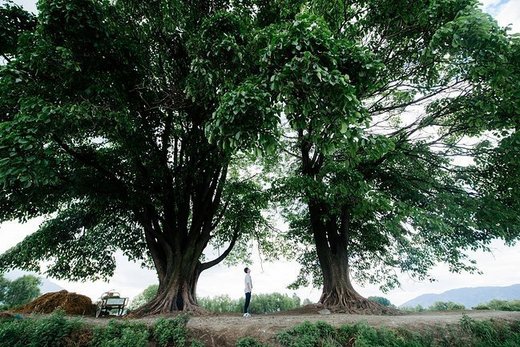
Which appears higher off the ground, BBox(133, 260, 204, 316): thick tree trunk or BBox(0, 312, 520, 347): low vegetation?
BBox(133, 260, 204, 316): thick tree trunk

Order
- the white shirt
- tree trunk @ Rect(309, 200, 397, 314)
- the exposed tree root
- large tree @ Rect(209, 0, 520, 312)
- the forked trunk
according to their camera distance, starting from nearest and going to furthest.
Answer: large tree @ Rect(209, 0, 520, 312), the white shirt, the exposed tree root, the forked trunk, tree trunk @ Rect(309, 200, 397, 314)

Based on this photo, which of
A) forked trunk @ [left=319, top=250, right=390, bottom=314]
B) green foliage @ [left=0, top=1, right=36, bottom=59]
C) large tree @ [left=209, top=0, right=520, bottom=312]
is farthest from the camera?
forked trunk @ [left=319, top=250, right=390, bottom=314]

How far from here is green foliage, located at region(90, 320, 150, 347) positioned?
6.36 m

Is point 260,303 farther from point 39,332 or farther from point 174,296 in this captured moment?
point 39,332

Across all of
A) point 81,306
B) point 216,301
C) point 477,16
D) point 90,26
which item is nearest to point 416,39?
point 477,16

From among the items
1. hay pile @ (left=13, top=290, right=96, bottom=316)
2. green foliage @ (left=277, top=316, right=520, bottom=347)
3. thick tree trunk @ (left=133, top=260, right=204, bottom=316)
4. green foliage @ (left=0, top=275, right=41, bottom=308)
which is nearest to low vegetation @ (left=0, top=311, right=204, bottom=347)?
green foliage @ (left=277, top=316, right=520, bottom=347)

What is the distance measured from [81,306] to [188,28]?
47.7 ft

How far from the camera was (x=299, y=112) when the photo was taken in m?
5.90

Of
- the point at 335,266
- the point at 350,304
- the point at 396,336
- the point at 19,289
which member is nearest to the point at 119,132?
the point at 396,336

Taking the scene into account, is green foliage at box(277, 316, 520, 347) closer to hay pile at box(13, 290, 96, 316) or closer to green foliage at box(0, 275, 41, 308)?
hay pile at box(13, 290, 96, 316)

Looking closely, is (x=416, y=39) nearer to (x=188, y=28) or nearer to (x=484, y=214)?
(x=188, y=28)

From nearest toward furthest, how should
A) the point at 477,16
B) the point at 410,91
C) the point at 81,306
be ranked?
the point at 477,16 < the point at 410,91 < the point at 81,306

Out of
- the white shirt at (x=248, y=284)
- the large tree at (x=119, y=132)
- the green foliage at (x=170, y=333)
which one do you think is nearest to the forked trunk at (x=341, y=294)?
the white shirt at (x=248, y=284)

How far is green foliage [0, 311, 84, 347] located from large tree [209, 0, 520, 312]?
593 cm
